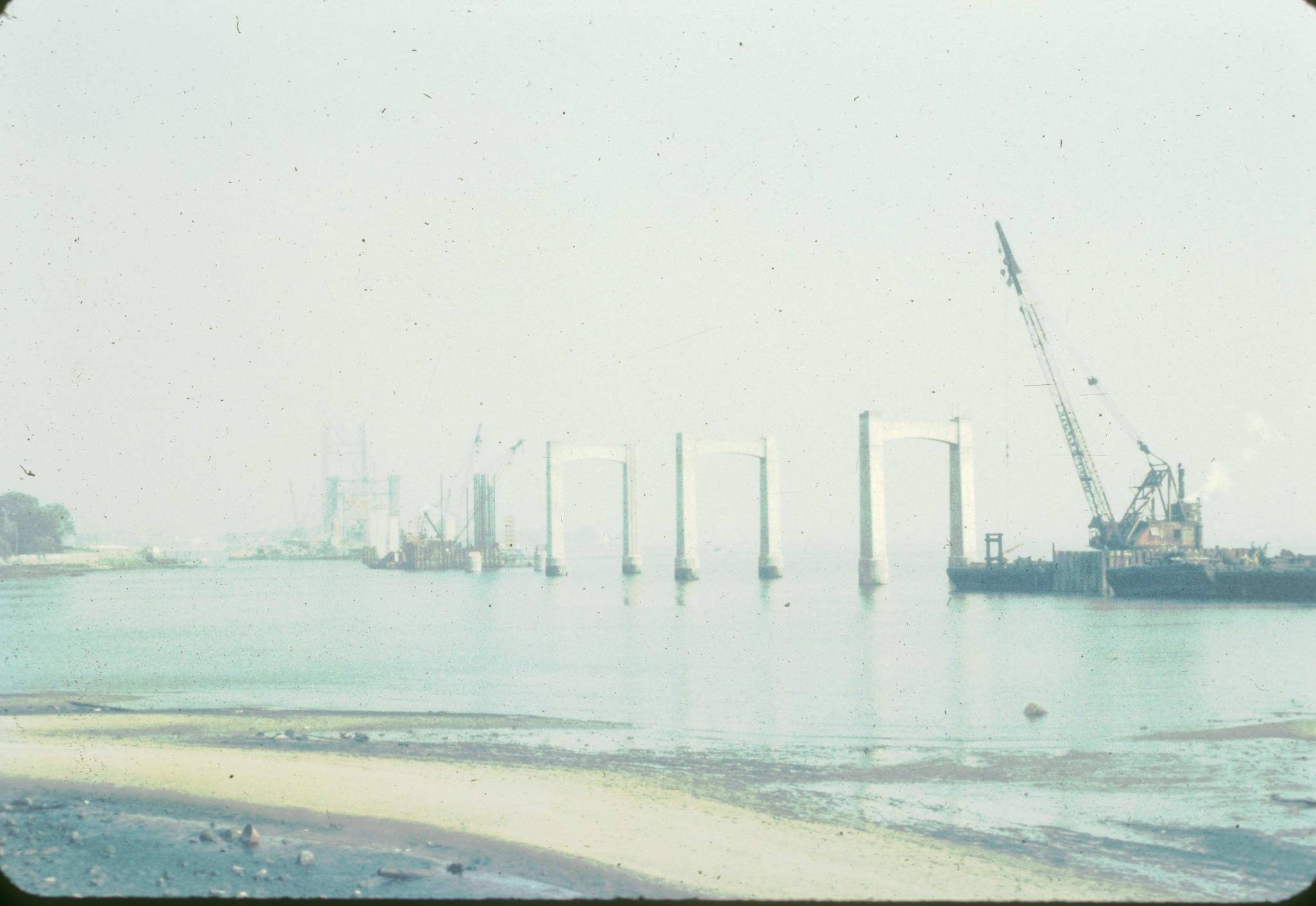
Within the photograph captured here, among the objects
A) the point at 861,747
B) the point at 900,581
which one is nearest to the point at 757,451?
the point at 900,581

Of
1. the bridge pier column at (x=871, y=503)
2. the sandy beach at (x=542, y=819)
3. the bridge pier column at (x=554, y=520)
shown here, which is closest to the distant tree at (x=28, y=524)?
the bridge pier column at (x=554, y=520)

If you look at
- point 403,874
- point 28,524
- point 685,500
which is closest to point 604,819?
point 403,874

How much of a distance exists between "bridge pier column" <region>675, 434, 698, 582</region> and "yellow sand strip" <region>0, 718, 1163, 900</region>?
9588 cm

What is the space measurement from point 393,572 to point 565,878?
6257 inches

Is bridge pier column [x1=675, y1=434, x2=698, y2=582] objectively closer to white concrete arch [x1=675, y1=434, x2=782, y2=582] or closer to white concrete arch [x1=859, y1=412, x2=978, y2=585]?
white concrete arch [x1=675, y1=434, x2=782, y2=582]

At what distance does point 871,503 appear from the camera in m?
94.4

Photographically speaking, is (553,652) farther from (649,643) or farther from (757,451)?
(757,451)

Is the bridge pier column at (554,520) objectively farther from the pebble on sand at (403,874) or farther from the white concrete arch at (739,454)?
the pebble on sand at (403,874)

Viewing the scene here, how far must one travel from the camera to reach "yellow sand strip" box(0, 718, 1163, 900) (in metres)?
11.8

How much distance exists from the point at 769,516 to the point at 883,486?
70.7 ft

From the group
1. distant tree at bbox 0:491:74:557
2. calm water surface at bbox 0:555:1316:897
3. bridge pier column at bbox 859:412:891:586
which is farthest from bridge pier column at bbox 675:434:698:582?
distant tree at bbox 0:491:74:557

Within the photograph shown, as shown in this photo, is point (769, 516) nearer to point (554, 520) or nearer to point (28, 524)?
point (554, 520)

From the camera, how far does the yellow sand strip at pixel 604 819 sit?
11.8m

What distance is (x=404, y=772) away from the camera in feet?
55.0
